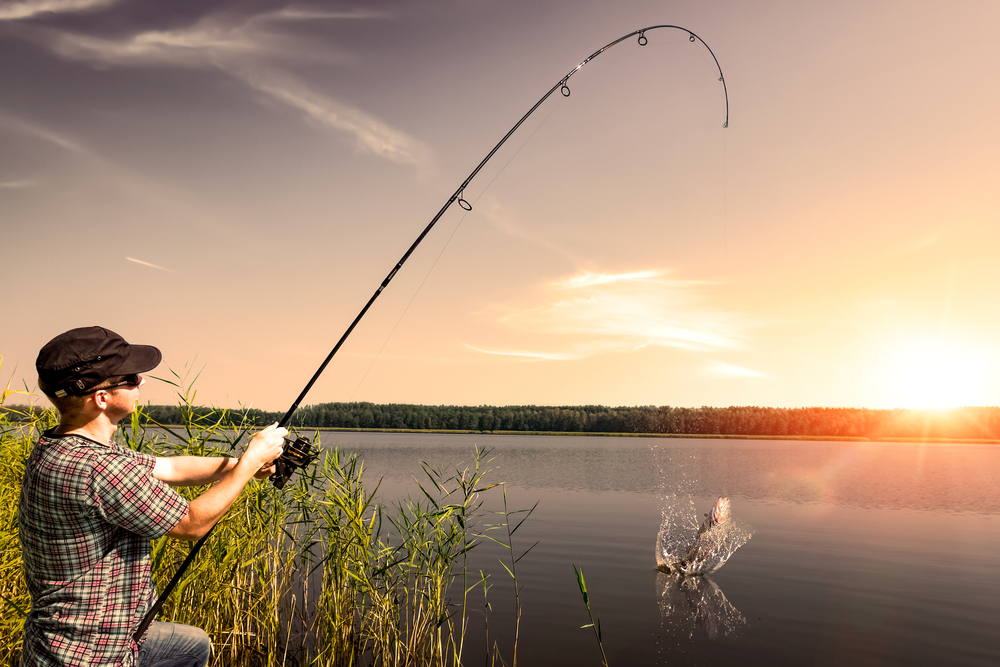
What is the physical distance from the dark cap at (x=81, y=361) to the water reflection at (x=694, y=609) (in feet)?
26.9

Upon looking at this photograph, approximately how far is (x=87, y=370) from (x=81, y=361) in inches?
1.5

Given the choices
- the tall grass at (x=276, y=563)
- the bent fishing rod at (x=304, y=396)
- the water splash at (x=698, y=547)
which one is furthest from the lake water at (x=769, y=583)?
the bent fishing rod at (x=304, y=396)

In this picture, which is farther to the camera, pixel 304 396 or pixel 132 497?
pixel 304 396

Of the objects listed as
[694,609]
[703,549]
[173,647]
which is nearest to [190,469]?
[173,647]

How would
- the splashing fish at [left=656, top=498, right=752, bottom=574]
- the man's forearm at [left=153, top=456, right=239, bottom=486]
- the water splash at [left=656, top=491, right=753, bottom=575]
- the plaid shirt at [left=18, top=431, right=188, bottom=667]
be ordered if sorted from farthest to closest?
the water splash at [left=656, top=491, right=753, bottom=575] → the splashing fish at [left=656, top=498, right=752, bottom=574] → the man's forearm at [left=153, top=456, right=239, bottom=486] → the plaid shirt at [left=18, top=431, right=188, bottom=667]

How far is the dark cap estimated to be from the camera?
2.14 meters

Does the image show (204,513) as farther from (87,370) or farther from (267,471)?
(267,471)

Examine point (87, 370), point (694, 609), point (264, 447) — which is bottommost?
point (694, 609)

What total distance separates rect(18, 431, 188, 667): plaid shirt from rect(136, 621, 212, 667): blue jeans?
0.74 feet

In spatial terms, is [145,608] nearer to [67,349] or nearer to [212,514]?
[212,514]

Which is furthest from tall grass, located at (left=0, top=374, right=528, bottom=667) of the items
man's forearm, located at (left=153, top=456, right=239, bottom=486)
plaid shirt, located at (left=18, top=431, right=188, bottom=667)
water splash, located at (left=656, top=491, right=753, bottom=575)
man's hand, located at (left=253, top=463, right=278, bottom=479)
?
water splash, located at (left=656, top=491, right=753, bottom=575)

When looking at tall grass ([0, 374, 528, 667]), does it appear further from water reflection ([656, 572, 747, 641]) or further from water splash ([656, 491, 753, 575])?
water splash ([656, 491, 753, 575])

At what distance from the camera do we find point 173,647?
98.6 inches

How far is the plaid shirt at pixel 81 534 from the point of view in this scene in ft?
6.82
